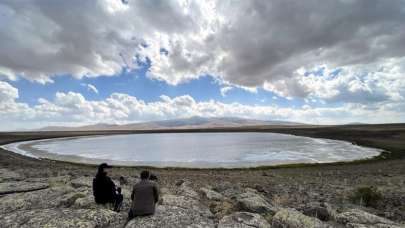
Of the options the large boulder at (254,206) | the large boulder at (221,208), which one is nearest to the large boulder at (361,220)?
the large boulder at (254,206)

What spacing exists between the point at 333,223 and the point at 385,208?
266 inches

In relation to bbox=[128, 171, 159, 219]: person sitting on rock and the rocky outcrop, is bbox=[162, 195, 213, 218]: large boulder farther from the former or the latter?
bbox=[128, 171, 159, 219]: person sitting on rock

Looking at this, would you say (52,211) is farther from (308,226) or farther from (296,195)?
(296,195)

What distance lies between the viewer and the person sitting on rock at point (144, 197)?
961cm

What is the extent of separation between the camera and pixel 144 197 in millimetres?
9789

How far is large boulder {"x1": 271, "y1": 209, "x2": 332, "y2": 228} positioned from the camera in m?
9.47

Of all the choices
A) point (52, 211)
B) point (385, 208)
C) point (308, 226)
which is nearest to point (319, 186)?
point (385, 208)

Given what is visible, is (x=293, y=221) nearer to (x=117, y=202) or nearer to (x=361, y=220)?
(x=361, y=220)

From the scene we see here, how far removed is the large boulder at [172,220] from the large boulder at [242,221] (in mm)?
515

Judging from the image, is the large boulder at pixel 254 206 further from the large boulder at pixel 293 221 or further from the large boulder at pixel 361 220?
the large boulder at pixel 361 220

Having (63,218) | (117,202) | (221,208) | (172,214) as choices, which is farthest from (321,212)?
(63,218)

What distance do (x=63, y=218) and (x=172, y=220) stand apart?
4029mm

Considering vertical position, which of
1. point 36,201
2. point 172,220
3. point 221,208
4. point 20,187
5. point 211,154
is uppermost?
point 20,187

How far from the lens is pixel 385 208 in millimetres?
14695
